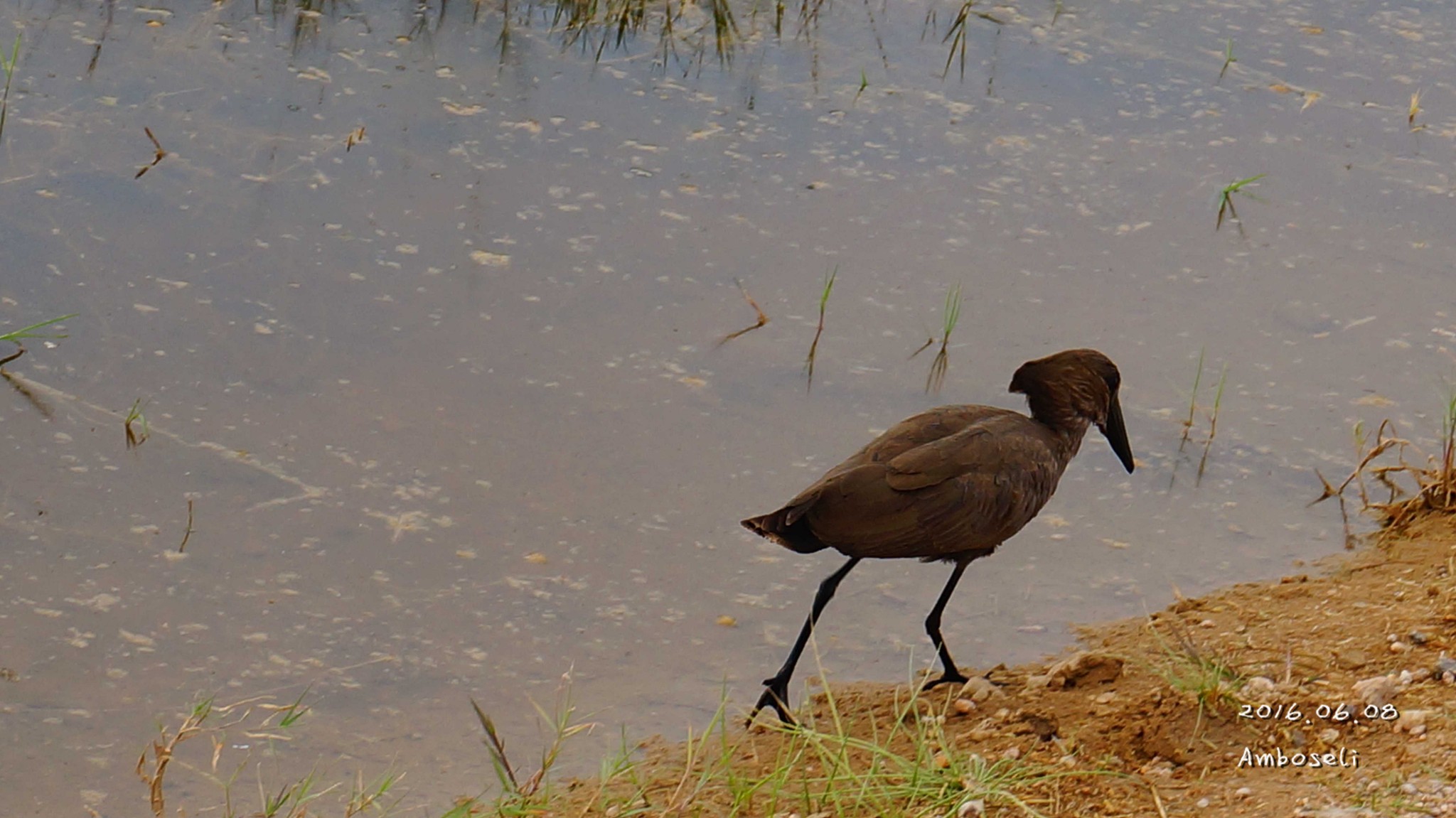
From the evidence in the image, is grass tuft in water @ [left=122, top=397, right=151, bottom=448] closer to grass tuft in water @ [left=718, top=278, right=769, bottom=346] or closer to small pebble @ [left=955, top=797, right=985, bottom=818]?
grass tuft in water @ [left=718, top=278, right=769, bottom=346]

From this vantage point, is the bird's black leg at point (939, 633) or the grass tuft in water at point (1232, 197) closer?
the bird's black leg at point (939, 633)

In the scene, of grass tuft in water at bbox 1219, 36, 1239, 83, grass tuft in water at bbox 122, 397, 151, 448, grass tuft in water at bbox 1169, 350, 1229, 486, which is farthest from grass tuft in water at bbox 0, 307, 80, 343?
grass tuft in water at bbox 1219, 36, 1239, 83

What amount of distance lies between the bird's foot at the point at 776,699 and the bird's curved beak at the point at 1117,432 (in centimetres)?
117

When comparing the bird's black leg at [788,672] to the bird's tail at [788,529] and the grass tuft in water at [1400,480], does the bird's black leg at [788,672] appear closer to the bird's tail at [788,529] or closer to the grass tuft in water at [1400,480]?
the bird's tail at [788,529]

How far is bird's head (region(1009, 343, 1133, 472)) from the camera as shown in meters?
4.03

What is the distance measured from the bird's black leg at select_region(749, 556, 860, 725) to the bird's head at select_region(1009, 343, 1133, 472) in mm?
706

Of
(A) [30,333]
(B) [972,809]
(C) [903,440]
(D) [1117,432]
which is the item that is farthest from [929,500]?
(A) [30,333]

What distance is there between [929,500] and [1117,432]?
93 centimetres

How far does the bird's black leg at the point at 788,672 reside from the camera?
140 inches

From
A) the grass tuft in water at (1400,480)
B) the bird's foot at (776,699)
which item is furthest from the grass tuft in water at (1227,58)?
the bird's foot at (776,699)

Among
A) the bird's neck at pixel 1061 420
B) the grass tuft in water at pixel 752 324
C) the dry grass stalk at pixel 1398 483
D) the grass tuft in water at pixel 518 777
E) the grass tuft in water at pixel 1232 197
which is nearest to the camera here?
the grass tuft in water at pixel 518 777

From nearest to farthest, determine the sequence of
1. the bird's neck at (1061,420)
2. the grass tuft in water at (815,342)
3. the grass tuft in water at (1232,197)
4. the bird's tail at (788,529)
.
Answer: the bird's tail at (788,529)
the bird's neck at (1061,420)
the grass tuft in water at (815,342)
the grass tuft in water at (1232,197)

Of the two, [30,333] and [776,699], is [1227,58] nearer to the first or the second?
[776,699]

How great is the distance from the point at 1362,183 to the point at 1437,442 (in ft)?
5.16
